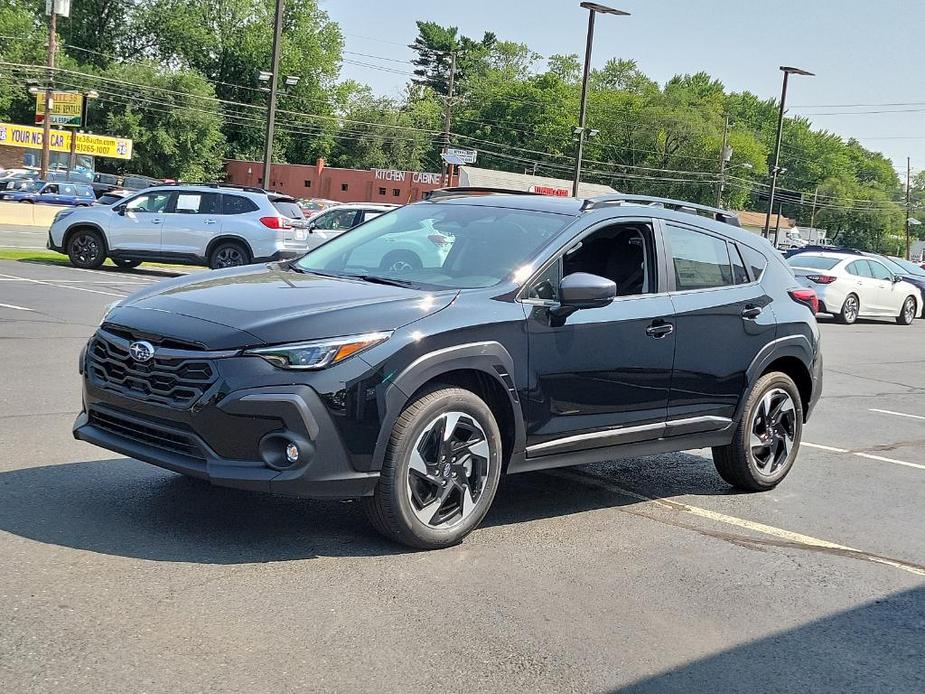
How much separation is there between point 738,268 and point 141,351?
150 inches

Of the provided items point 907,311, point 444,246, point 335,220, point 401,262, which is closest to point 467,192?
point 444,246

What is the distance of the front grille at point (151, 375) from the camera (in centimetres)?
476

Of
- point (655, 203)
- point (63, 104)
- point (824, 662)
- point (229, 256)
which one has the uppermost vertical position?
point (63, 104)

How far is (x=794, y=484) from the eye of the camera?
7.48 meters

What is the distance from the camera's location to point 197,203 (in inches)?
821

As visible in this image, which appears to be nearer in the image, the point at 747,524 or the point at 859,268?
the point at 747,524

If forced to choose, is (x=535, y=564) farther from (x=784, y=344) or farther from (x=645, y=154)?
(x=645, y=154)

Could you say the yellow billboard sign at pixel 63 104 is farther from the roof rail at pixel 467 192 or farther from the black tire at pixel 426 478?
the black tire at pixel 426 478

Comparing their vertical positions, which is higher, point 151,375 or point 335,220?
point 335,220

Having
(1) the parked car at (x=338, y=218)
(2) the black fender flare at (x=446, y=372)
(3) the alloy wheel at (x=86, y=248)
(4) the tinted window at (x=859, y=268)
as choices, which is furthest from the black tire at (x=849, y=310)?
(2) the black fender flare at (x=446, y=372)

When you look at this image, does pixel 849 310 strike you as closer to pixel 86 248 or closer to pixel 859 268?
pixel 859 268

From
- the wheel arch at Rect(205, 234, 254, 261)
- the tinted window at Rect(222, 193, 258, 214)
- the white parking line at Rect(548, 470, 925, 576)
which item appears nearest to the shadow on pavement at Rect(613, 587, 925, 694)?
the white parking line at Rect(548, 470, 925, 576)

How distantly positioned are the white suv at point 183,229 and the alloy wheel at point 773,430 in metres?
14.5

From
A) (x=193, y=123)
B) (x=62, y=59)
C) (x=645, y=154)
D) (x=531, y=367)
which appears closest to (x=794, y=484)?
(x=531, y=367)
